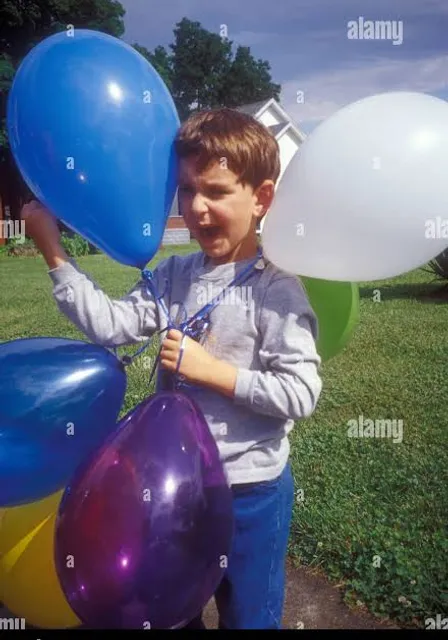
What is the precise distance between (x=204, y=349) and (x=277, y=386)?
0.20 m

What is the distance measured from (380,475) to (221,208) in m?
1.99

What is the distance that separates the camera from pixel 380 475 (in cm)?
316

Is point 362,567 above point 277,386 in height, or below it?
below

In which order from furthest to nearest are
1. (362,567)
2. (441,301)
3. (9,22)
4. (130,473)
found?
(9,22), (441,301), (362,567), (130,473)

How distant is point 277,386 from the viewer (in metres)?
1.51

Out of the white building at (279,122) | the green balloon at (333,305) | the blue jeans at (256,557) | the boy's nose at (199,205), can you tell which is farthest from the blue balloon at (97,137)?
the white building at (279,122)

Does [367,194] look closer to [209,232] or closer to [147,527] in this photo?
[209,232]

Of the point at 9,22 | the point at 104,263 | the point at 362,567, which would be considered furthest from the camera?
the point at 9,22

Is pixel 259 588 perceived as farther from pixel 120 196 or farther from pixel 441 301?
pixel 441 301

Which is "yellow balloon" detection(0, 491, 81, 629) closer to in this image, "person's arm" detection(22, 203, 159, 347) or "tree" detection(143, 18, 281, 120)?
"person's arm" detection(22, 203, 159, 347)

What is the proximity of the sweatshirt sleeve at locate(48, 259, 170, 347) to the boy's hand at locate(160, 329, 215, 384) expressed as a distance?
0.19 meters

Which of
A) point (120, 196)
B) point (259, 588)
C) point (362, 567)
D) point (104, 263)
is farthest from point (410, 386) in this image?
point (104, 263)

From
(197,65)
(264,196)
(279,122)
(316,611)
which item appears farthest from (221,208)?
(197,65)

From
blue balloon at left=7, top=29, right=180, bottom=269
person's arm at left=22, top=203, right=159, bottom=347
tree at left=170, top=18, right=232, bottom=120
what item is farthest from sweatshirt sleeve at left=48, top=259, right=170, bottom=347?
tree at left=170, top=18, right=232, bottom=120
